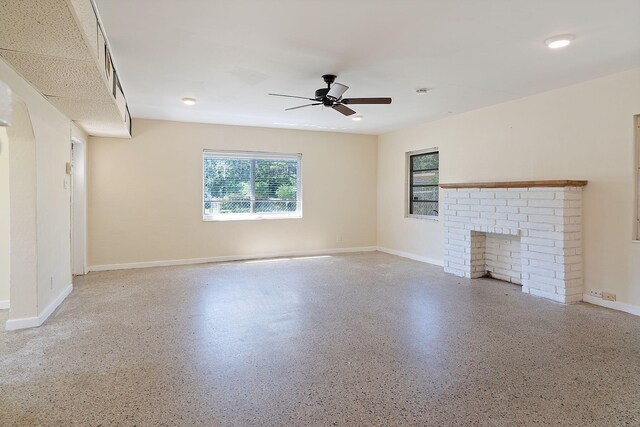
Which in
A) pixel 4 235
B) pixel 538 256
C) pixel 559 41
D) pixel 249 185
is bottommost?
pixel 538 256

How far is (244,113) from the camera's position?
559 centimetres

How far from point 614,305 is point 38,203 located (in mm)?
5675

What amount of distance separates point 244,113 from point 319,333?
3648 mm

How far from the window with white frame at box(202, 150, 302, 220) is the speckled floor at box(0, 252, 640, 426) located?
2.38 meters

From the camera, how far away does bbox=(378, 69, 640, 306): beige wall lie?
12.3 ft

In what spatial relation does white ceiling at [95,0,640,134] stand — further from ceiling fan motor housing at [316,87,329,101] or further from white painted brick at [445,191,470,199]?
white painted brick at [445,191,470,199]

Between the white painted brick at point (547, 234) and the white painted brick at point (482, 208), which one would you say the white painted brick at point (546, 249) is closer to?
the white painted brick at point (547, 234)

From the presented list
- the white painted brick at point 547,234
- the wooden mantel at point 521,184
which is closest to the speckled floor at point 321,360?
the white painted brick at point 547,234

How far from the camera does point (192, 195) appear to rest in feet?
20.8

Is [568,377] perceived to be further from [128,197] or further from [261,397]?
[128,197]

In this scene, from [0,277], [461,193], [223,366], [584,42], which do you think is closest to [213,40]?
[223,366]

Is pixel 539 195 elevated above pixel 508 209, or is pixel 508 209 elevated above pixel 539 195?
pixel 539 195

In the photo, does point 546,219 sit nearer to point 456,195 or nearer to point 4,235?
point 456,195

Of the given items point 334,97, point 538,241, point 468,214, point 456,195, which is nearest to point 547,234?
point 538,241
